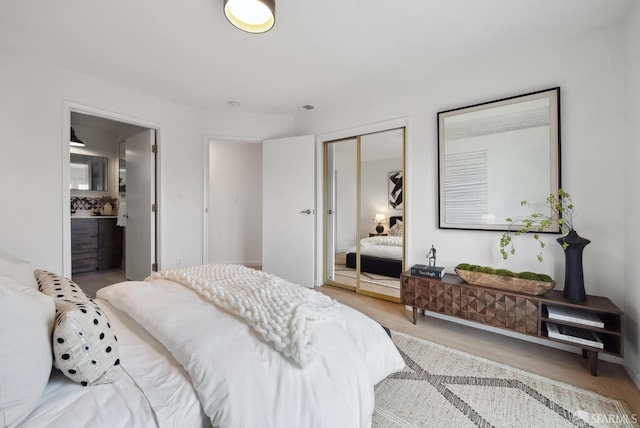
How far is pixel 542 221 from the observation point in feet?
6.61

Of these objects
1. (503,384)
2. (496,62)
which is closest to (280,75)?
(496,62)

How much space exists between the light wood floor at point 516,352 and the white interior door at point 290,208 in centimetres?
98

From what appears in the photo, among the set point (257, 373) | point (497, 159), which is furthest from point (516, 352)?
point (257, 373)

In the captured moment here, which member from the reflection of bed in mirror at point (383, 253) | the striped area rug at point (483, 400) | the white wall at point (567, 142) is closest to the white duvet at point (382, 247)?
the reflection of bed in mirror at point (383, 253)

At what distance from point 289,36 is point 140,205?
2.85m

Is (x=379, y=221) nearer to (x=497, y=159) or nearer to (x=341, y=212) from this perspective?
(x=341, y=212)

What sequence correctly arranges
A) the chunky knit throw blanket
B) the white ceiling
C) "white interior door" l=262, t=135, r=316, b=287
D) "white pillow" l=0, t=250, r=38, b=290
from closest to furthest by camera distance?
the chunky knit throw blanket < "white pillow" l=0, t=250, r=38, b=290 < the white ceiling < "white interior door" l=262, t=135, r=316, b=287

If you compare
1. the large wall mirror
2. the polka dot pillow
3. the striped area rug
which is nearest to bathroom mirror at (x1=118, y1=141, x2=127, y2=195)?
the polka dot pillow

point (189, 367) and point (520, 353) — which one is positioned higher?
point (189, 367)

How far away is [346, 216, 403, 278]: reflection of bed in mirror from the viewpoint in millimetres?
3059

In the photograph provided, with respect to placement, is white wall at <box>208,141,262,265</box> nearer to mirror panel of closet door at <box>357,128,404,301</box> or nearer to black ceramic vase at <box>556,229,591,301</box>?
mirror panel of closet door at <box>357,128,404,301</box>

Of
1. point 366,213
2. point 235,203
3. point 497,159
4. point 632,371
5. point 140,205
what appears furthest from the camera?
point 235,203

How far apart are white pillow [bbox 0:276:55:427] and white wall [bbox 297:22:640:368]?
2.65 metres

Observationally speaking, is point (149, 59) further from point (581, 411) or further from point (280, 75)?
point (581, 411)
